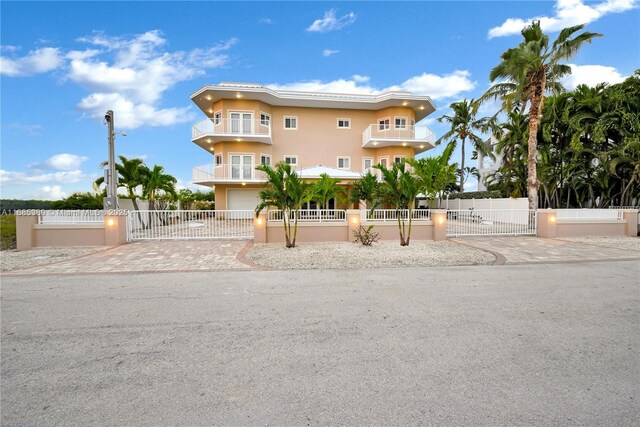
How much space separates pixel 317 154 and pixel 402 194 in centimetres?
1488

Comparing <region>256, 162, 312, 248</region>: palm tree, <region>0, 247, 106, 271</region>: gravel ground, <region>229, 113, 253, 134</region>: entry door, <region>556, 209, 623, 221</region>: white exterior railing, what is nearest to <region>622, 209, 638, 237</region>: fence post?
<region>556, 209, 623, 221</region>: white exterior railing

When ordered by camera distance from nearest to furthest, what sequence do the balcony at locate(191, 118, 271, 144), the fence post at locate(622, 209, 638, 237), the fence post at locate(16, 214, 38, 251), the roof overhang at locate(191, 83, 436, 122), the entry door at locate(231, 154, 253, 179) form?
the fence post at locate(16, 214, 38, 251) → the fence post at locate(622, 209, 638, 237) → the roof overhang at locate(191, 83, 436, 122) → the balcony at locate(191, 118, 271, 144) → the entry door at locate(231, 154, 253, 179)

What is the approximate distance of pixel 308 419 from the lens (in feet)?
7.69

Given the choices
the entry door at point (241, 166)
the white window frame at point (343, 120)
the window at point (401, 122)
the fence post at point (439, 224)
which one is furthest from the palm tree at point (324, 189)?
the window at point (401, 122)

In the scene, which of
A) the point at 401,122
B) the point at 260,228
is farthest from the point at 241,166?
the point at 401,122

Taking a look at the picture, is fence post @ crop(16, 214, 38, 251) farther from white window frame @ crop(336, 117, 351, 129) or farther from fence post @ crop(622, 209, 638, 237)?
fence post @ crop(622, 209, 638, 237)

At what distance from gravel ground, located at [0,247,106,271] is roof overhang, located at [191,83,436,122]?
48.7 ft

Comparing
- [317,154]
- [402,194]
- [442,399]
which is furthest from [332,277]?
[317,154]

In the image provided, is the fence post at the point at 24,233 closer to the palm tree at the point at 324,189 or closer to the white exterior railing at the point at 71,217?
the white exterior railing at the point at 71,217

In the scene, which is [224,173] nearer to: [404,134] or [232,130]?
[232,130]

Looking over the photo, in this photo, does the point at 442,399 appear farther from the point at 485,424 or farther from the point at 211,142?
the point at 211,142

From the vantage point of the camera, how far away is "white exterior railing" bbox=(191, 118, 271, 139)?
2294cm

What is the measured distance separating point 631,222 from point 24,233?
83.1 ft

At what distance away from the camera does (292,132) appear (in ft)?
83.8
